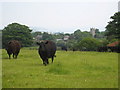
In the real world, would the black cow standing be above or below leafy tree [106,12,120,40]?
below

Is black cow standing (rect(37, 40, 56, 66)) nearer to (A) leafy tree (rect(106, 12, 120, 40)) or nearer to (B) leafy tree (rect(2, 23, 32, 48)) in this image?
(A) leafy tree (rect(106, 12, 120, 40))

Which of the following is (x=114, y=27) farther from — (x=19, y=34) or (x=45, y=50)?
(x=19, y=34)

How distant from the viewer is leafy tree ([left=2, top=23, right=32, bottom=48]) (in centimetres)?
6461

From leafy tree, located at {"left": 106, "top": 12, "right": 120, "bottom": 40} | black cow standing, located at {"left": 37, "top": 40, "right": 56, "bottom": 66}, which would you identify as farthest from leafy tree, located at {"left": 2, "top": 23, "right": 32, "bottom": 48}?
black cow standing, located at {"left": 37, "top": 40, "right": 56, "bottom": 66}

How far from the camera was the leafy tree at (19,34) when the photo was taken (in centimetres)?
6461

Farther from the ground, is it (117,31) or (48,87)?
(117,31)

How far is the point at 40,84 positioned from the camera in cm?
823

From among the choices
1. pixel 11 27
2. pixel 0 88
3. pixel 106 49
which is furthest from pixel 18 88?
pixel 11 27

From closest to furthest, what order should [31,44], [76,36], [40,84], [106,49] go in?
[40,84], [106,49], [31,44], [76,36]

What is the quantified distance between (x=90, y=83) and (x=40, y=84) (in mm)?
1710

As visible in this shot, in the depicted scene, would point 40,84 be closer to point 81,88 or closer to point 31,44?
point 81,88

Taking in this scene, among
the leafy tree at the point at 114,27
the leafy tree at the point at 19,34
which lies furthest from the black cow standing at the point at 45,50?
the leafy tree at the point at 19,34

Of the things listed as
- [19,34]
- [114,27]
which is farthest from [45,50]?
[19,34]

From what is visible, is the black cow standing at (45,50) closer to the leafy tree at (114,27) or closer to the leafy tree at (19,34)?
the leafy tree at (114,27)
